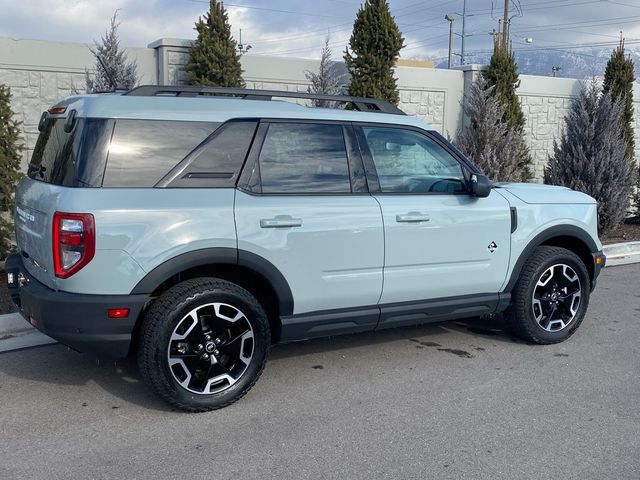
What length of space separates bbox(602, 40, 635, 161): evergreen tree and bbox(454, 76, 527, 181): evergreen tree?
11.9ft

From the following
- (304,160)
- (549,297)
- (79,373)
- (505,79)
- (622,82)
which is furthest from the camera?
(622,82)

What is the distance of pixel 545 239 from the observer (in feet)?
17.3

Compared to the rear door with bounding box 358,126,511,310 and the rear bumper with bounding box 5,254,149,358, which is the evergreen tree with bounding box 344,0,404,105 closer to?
the rear door with bounding box 358,126,511,310

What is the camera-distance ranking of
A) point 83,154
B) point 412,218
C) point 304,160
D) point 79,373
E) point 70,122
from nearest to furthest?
point 83,154
point 70,122
point 304,160
point 412,218
point 79,373

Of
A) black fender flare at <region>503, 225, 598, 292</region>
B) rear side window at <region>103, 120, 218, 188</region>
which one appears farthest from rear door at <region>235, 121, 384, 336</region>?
black fender flare at <region>503, 225, 598, 292</region>

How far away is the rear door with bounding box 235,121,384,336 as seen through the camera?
13.6 feet

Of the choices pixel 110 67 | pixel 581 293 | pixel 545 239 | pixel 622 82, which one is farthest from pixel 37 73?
pixel 622 82

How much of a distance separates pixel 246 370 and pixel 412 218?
157 centimetres

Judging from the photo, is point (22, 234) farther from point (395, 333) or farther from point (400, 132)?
point (395, 333)

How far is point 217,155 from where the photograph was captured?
410 cm

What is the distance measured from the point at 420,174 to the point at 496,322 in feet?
6.68

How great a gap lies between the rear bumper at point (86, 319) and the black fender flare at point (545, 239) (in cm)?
293

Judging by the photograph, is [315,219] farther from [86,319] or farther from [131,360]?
[131,360]

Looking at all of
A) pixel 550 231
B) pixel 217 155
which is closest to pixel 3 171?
pixel 217 155
